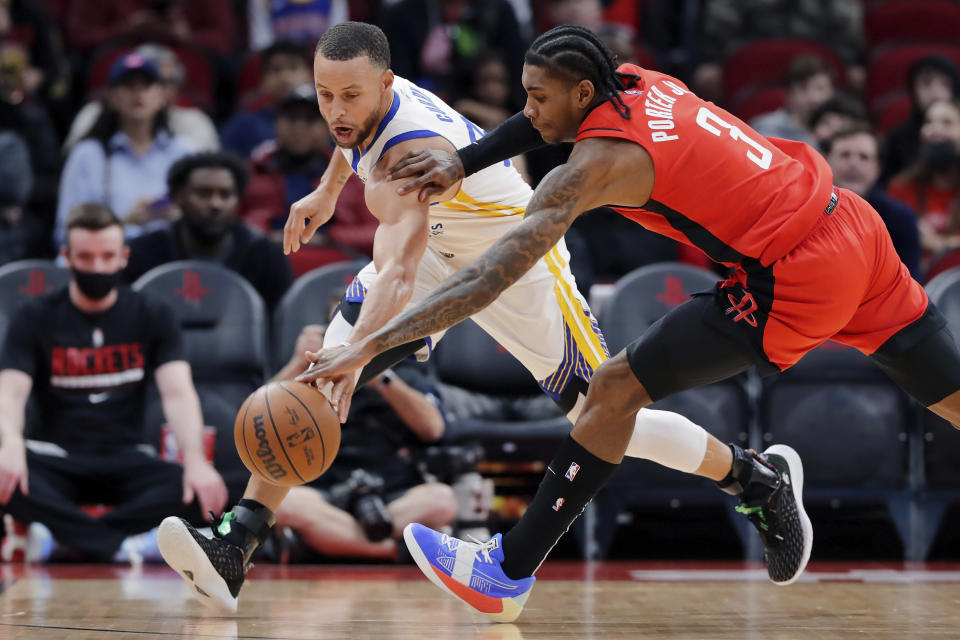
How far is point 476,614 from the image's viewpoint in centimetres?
405

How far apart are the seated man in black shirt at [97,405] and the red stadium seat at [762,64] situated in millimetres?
5045

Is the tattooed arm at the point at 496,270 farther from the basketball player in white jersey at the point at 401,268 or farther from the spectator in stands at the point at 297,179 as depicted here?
the spectator in stands at the point at 297,179

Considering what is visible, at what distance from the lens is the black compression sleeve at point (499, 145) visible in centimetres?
391

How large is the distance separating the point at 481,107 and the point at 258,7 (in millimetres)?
2675

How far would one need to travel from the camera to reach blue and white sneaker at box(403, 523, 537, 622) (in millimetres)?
3768

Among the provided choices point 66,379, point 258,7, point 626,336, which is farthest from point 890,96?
point 66,379

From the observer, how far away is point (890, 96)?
9.24 metres

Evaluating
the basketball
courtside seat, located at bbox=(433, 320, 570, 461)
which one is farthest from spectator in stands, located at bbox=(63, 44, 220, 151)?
the basketball

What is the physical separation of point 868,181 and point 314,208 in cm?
379

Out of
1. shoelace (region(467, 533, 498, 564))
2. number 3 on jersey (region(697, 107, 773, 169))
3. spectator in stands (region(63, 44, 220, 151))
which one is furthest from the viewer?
spectator in stands (region(63, 44, 220, 151))

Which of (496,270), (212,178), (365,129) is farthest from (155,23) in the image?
(496,270)

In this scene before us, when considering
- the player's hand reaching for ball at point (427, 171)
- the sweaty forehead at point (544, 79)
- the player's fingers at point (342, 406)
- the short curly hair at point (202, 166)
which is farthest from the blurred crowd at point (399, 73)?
the player's fingers at point (342, 406)

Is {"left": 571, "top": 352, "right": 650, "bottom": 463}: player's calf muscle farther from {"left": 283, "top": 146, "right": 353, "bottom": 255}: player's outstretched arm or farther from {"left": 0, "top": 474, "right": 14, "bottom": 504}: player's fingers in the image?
{"left": 0, "top": 474, "right": 14, "bottom": 504}: player's fingers

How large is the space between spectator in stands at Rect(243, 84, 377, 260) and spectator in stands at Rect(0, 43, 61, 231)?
5.14 ft
